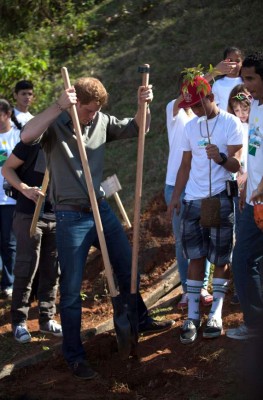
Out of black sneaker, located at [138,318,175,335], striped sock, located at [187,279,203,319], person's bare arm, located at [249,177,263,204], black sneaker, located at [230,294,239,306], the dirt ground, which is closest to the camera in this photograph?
person's bare arm, located at [249,177,263,204]

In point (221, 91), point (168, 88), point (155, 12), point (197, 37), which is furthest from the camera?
point (155, 12)

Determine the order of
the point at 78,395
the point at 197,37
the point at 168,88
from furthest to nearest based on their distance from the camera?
the point at 197,37
the point at 168,88
the point at 78,395

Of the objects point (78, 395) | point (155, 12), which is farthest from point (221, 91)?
point (155, 12)

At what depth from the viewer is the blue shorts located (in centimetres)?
639

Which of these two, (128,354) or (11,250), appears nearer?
(128,354)

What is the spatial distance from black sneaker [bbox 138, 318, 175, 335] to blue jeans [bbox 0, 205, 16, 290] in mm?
2463

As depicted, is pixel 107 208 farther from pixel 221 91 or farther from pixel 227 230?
pixel 221 91

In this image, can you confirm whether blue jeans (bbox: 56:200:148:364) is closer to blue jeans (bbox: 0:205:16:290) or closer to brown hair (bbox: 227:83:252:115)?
brown hair (bbox: 227:83:252:115)

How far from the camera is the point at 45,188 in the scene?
22.0ft

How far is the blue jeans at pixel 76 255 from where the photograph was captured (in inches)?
241

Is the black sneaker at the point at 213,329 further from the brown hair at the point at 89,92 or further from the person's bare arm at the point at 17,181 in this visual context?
the brown hair at the point at 89,92

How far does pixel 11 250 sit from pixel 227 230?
3.14 meters

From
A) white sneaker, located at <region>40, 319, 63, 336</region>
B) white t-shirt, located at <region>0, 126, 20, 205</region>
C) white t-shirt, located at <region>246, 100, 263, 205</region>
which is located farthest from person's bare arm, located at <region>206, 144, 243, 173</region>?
white t-shirt, located at <region>0, 126, 20, 205</region>

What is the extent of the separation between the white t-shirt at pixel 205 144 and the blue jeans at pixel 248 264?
0.58 meters
